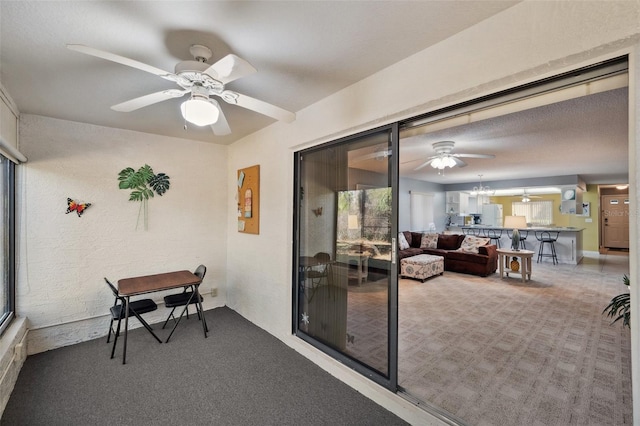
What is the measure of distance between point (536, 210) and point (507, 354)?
11155 mm

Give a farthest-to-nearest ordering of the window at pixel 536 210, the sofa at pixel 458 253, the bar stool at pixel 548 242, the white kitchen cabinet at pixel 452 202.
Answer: the window at pixel 536 210 → the white kitchen cabinet at pixel 452 202 → the bar stool at pixel 548 242 → the sofa at pixel 458 253

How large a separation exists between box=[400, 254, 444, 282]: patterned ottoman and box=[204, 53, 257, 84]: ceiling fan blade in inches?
215

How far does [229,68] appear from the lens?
1.41 m

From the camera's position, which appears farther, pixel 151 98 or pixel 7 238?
pixel 7 238

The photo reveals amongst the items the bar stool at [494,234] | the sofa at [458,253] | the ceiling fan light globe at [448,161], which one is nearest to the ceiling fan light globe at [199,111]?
the ceiling fan light globe at [448,161]

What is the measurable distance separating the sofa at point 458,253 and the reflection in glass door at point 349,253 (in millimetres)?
4178

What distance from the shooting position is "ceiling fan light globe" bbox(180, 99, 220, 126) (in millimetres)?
1600

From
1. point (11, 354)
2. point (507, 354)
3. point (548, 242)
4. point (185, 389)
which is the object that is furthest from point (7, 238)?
point (548, 242)

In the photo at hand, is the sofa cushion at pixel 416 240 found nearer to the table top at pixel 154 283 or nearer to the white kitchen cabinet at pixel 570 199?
the white kitchen cabinet at pixel 570 199

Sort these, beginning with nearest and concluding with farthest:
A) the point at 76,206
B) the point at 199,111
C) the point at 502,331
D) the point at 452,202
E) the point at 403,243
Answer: the point at 199,111 < the point at 76,206 < the point at 502,331 < the point at 403,243 < the point at 452,202

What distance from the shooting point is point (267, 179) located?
3.30 meters

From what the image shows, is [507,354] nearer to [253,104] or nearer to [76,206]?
[253,104]

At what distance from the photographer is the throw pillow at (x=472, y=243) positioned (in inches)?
266

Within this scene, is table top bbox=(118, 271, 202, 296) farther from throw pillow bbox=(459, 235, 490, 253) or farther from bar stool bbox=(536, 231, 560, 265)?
bar stool bbox=(536, 231, 560, 265)
